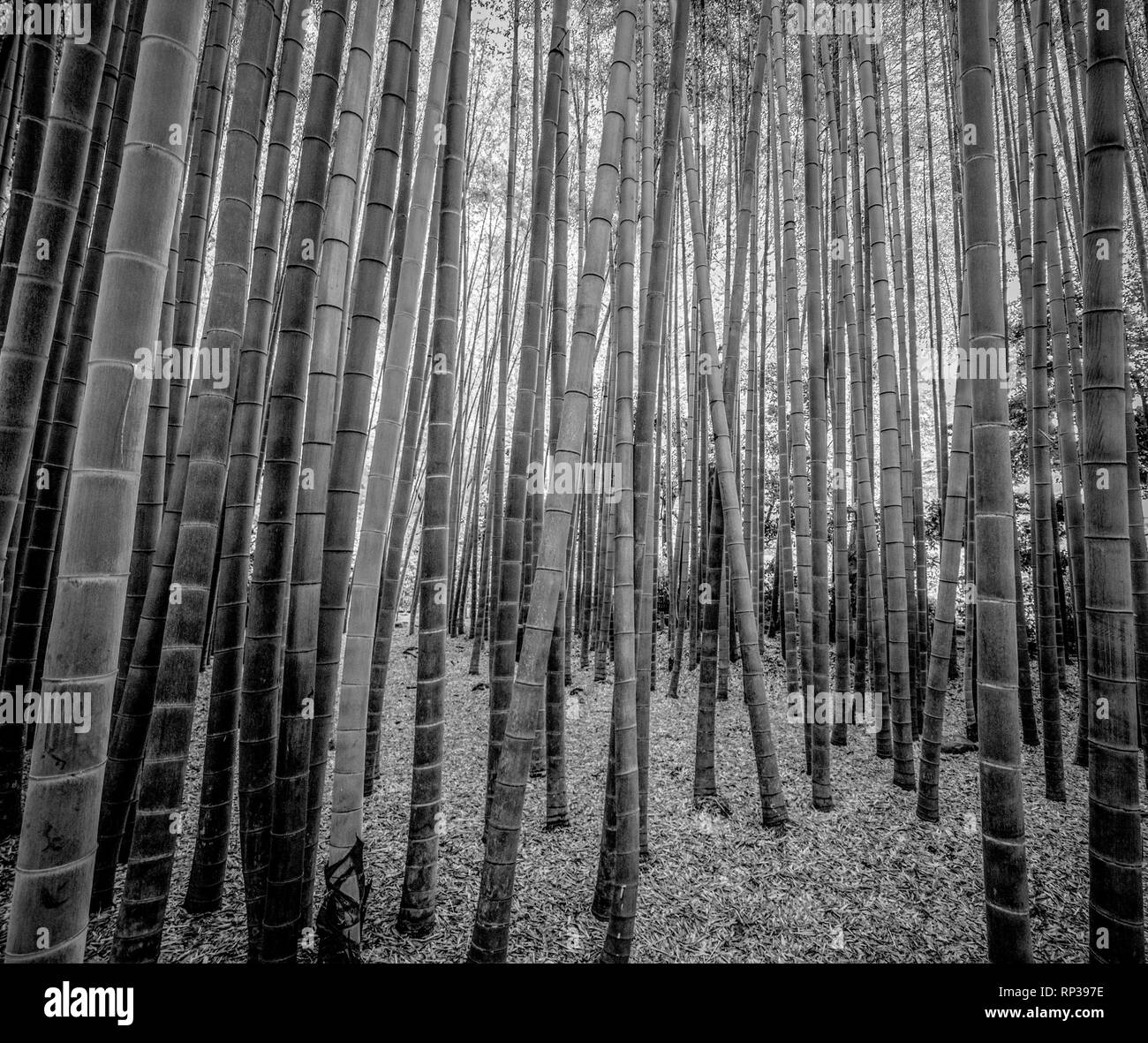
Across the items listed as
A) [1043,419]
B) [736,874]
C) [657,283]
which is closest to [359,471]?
[657,283]

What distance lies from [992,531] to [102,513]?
2.10 meters

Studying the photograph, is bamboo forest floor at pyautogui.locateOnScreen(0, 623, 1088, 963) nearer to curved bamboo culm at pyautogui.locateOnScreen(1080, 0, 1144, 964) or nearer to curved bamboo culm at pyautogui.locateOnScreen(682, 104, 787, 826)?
curved bamboo culm at pyautogui.locateOnScreen(682, 104, 787, 826)

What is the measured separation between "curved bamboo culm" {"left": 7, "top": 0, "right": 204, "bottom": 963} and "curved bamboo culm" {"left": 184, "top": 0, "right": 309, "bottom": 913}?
2.87ft

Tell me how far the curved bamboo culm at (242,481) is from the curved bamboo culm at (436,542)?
565 mm

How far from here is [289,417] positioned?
1.73 meters

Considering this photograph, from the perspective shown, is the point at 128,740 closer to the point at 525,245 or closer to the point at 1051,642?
the point at 1051,642

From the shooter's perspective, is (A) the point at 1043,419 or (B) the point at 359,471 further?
(A) the point at 1043,419

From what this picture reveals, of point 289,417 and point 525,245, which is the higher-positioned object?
point 525,245

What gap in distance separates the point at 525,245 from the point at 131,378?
6577mm

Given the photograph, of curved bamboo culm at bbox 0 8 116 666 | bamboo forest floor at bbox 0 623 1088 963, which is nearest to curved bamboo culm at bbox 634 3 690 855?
bamboo forest floor at bbox 0 623 1088 963

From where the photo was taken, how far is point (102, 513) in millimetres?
987

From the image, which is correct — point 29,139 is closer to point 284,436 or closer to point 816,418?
point 284,436

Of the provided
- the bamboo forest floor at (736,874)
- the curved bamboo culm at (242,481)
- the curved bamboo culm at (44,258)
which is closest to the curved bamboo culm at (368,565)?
the curved bamboo culm at (242,481)
